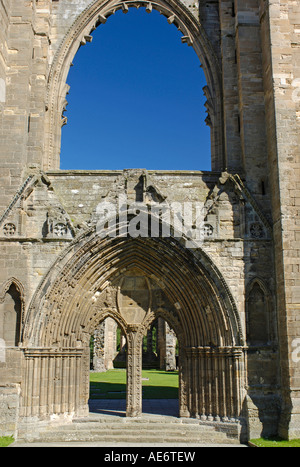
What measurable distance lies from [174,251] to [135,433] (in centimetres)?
406

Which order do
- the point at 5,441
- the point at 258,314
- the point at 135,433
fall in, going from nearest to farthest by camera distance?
the point at 5,441
the point at 135,433
the point at 258,314

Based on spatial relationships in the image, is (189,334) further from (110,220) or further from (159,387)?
(159,387)

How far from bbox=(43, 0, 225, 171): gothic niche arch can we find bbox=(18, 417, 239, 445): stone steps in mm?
6321

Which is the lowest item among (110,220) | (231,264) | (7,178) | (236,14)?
(231,264)

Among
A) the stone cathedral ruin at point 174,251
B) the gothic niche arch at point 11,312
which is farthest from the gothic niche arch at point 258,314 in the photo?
the gothic niche arch at point 11,312

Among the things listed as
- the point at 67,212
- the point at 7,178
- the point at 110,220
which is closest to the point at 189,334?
the point at 110,220

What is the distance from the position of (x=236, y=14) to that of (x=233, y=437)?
10237 millimetres

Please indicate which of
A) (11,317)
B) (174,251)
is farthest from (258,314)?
(11,317)

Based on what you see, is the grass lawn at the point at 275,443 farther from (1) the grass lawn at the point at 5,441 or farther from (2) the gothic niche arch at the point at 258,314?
(1) the grass lawn at the point at 5,441

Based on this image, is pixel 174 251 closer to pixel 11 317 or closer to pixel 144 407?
pixel 11 317

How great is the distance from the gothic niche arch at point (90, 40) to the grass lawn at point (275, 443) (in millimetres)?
6621

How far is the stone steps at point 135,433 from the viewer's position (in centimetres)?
1040

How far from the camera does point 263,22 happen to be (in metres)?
12.4

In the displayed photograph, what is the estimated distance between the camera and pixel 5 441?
9.72 meters
